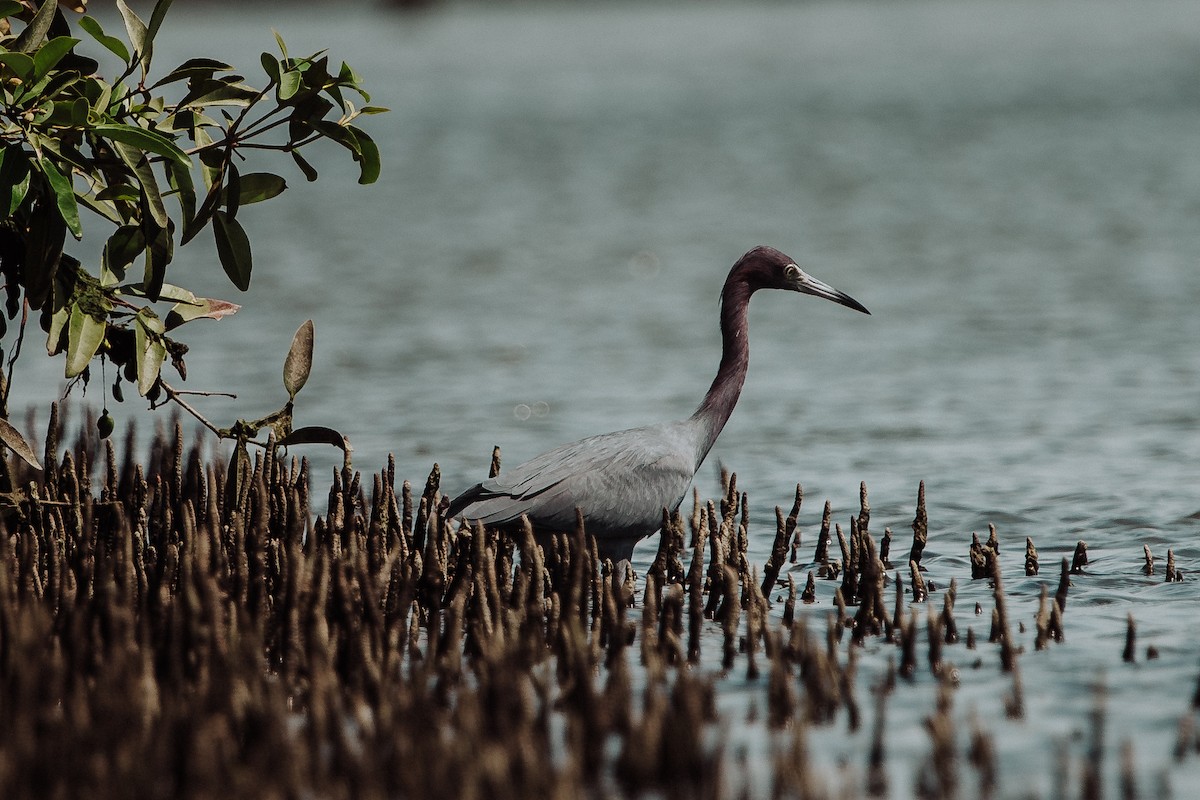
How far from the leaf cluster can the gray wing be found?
135cm

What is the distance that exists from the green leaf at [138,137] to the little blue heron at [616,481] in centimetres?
183

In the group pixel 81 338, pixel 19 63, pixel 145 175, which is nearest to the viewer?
pixel 19 63

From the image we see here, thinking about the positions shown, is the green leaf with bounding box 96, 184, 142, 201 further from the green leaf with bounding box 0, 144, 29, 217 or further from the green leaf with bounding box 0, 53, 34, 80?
the green leaf with bounding box 0, 53, 34, 80

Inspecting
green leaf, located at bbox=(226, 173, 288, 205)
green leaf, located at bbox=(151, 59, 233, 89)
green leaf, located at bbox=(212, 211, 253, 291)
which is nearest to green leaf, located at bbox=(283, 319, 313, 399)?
green leaf, located at bbox=(212, 211, 253, 291)

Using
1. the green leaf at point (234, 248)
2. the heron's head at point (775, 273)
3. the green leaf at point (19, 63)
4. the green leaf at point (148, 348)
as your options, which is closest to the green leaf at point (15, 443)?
the green leaf at point (148, 348)

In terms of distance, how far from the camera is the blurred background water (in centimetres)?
863

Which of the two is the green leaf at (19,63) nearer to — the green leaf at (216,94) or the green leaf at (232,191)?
the green leaf at (216,94)

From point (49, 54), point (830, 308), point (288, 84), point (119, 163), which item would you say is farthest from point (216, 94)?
point (830, 308)

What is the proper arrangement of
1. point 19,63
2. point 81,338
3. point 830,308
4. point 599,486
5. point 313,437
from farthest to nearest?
point 830,308
point 599,486
point 313,437
point 81,338
point 19,63

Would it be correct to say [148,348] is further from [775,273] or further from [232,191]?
[775,273]

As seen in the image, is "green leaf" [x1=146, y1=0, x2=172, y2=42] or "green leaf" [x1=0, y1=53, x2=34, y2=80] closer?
"green leaf" [x1=0, y1=53, x2=34, y2=80]

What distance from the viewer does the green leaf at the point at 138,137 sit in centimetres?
578

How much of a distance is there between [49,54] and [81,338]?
1114 millimetres

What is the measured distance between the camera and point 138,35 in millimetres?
6102
